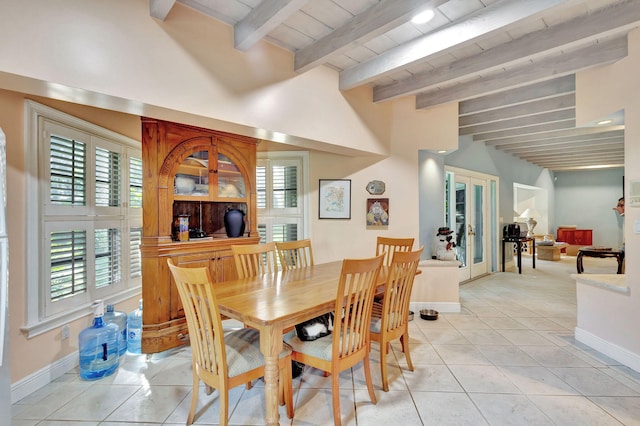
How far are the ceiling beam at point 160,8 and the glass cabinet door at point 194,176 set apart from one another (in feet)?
4.02

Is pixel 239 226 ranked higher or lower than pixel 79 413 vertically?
higher

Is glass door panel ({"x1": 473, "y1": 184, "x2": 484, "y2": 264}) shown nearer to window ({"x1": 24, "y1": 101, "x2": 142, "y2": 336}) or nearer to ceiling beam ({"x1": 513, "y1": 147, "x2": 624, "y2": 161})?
ceiling beam ({"x1": 513, "y1": 147, "x2": 624, "y2": 161})

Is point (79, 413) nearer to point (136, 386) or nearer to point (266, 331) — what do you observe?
point (136, 386)

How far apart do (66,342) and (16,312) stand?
534mm

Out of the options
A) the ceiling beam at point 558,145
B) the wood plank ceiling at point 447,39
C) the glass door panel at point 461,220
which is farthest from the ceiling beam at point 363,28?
the ceiling beam at point 558,145

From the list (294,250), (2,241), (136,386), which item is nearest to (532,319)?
(294,250)

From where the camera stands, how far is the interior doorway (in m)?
5.08

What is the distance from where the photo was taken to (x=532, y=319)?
360 centimetres

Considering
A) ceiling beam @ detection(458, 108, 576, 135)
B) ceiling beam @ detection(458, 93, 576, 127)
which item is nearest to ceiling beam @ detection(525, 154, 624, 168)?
ceiling beam @ detection(458, 108, 576, 135)

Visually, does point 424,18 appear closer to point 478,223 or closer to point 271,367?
point 271,367

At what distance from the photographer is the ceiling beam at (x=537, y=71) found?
259 cm

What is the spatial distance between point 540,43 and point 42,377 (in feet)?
15.2

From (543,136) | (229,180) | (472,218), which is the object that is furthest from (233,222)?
(543,136)

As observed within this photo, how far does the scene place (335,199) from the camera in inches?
154
